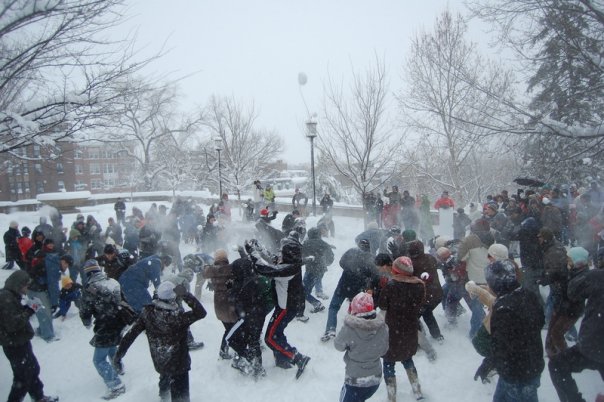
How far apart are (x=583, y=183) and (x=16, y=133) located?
2023 centimetres

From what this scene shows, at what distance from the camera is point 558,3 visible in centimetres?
607

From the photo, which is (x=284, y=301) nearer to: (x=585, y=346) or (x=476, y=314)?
(x=476, y=314)

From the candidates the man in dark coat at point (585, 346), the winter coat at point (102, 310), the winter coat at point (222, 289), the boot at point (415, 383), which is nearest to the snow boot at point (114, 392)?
the winter coat at point (102, 310)

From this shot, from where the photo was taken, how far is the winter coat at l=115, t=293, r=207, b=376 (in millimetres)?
3877

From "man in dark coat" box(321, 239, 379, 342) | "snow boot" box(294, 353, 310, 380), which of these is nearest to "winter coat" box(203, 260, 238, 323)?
"snow boot" box(294, 353, 310, 380)

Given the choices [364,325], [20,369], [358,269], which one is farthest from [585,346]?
[20,369]

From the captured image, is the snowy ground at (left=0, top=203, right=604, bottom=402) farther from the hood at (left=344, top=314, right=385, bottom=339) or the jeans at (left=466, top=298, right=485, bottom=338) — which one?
the hood at (left=344, top=314, right=385, bottom=339)

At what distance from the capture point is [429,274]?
17.2 ft

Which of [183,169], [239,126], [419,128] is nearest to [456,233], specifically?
[419,128]

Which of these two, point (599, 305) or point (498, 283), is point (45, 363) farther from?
point (599, 305)

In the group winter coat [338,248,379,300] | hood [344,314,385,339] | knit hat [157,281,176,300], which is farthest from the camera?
winter coat [338,248,379,300]

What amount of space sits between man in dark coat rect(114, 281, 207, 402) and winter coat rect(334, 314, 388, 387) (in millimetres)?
1614

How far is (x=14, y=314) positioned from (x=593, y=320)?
19.7ft

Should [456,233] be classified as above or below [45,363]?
above
